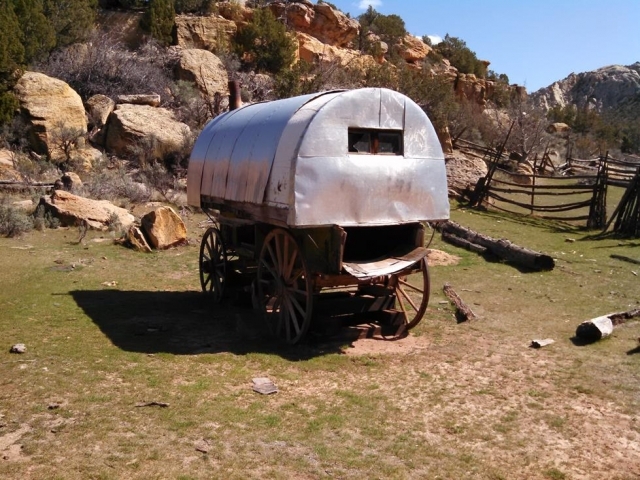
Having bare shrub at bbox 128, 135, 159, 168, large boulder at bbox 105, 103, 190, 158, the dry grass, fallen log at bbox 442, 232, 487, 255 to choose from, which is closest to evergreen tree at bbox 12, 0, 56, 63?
large boulder at bbox 105, 103, 190, 158

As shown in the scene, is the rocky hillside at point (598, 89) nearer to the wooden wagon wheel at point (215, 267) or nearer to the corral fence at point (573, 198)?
the corral fence at point (573, 198)

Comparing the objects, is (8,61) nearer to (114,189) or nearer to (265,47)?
(114,189)

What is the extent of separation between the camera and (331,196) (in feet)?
24.5

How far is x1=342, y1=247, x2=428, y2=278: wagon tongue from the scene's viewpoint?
755 centimetres

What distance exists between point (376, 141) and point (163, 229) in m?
7.40

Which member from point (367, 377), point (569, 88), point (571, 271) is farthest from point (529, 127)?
point (569, 88)

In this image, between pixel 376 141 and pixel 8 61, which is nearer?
pixel 376 141

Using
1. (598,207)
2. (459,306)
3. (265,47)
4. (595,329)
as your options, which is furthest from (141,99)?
(595,329)

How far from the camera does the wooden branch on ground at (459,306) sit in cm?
958

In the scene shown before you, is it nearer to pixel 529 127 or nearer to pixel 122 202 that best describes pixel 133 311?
pixel 122 202

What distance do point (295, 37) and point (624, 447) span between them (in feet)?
115

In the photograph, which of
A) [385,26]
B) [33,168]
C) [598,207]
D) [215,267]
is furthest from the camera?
[385,26]

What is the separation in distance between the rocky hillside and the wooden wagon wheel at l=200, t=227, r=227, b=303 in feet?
262

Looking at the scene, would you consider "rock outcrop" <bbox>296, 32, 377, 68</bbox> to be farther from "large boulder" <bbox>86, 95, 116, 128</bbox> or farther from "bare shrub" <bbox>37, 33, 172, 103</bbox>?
"large boulder" <bbox>86, 95, 116, 128</bbox>
